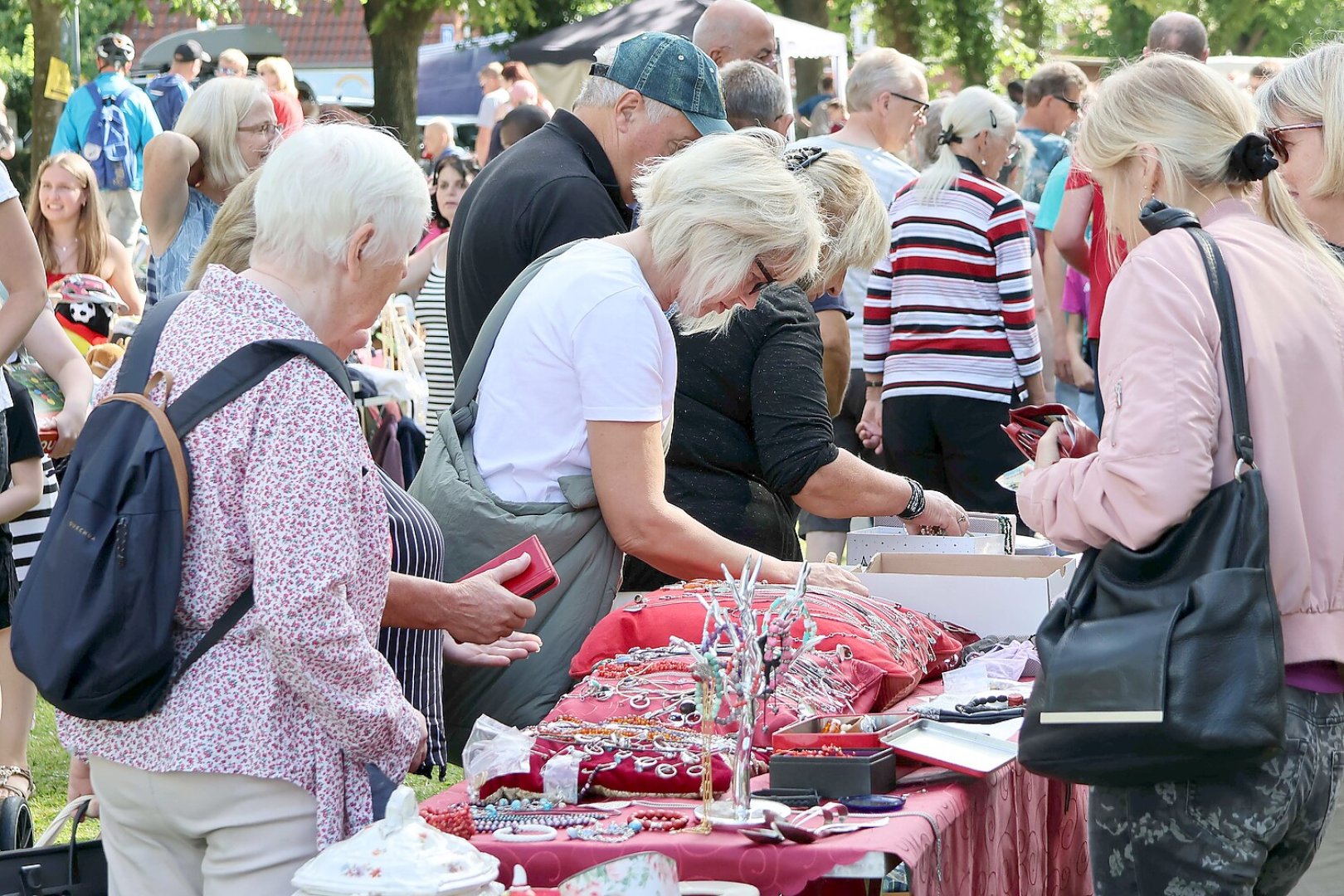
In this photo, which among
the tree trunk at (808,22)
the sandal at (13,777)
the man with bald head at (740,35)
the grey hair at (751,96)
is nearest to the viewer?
the sandal at (13,777)

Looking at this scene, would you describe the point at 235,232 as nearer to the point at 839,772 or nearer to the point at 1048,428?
the point at 839,772

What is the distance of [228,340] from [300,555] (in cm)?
29

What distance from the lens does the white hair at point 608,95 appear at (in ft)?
11.9

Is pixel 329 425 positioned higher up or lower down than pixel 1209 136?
lower down

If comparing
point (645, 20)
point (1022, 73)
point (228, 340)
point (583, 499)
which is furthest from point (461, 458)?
point (1022, 73)

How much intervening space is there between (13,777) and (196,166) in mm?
1782

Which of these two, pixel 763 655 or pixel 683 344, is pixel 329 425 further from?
pixel 683 344

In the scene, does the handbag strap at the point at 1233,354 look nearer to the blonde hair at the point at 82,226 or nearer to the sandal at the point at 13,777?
the sandal at the point at 13,777

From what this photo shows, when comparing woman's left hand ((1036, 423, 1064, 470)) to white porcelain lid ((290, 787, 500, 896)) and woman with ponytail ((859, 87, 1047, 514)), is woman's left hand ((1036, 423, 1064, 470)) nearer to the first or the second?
white porcelain lid ((290, 787, 500, 896))

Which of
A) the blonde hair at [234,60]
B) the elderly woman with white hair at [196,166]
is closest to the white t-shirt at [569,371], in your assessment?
the elderly woman with white hair at [196,166]

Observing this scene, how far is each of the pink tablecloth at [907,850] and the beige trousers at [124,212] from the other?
28.2ft

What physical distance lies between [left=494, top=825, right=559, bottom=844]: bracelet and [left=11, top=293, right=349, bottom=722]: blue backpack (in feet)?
1.63

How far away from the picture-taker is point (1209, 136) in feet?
7.64

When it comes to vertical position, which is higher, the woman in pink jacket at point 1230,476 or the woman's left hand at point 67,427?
the woman in pink jacket at point 1230,476
